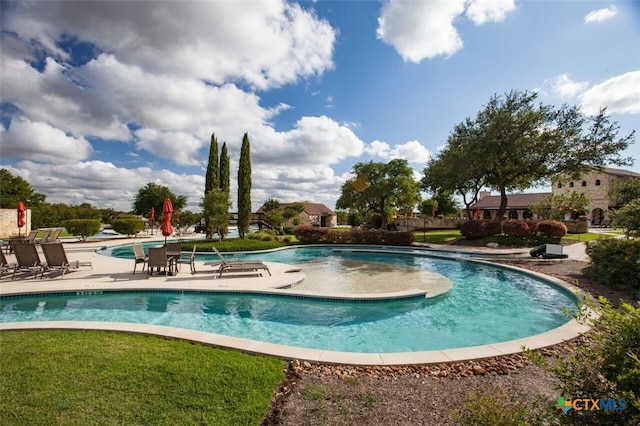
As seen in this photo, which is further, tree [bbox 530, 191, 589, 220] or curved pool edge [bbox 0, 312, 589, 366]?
tree [bbox 530, 191, 589, 220]

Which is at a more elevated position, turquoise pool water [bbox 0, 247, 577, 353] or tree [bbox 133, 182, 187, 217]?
tree [bbox 133, 182, 187, 217]

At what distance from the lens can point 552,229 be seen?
22141 mm

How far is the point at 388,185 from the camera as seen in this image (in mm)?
31328

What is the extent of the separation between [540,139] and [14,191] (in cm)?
6997

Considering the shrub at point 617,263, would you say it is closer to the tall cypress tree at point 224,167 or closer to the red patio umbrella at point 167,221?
the red patio umbrella at point 167,221

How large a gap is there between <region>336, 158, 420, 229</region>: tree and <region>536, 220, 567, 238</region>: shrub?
1173 cm

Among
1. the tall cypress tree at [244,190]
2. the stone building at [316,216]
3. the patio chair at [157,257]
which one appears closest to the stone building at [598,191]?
the stone building at [316,216]

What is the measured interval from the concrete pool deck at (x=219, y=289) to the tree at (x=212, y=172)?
11.1 metres

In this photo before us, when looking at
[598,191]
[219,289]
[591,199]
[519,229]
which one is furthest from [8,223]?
[598,191]

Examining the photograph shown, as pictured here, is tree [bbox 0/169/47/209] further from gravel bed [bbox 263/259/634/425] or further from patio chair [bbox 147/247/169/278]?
gravel bed [bbox 263/259/634/425]

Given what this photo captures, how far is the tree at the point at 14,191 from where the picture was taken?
42013 millimetres

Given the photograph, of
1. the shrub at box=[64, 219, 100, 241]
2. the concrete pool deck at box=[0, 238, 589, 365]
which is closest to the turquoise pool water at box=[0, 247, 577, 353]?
the concrete pool deck at box=[0, 238, 589, 365]

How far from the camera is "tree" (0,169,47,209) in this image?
138 ft

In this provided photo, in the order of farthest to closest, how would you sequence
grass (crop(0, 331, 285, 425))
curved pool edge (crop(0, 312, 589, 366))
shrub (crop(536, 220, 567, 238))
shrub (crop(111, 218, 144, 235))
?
shrub (crop(111, 218, 144, 235)) → shrub (crop(536, 220, 567, 238)) → curved pool edge (crop(0, 312, 589, 366)) → grass (crop(0, 331, 285, 425))
